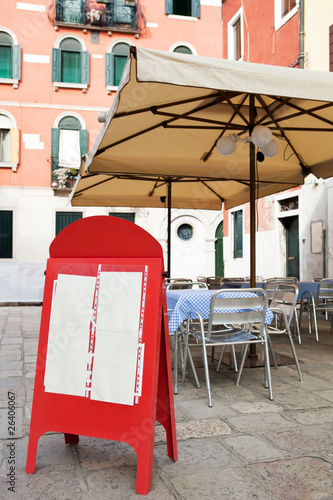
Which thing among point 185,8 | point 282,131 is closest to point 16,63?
point 185,8

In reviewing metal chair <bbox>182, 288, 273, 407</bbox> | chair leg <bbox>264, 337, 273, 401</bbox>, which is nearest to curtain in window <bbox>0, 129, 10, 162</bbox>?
metal chair <bbox>182, 288, 273, 407</bbox>

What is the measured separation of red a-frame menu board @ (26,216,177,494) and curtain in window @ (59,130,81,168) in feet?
47.2

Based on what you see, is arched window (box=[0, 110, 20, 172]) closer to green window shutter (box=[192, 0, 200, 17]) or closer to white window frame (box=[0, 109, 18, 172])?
white window frame (box=[0, 109, 18, 172])

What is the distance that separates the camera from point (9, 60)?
16047 mm

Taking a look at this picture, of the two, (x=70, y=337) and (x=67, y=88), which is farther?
(x=67, y=88)

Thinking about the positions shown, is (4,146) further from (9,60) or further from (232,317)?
(232,317)

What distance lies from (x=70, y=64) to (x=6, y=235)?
6.24 metres

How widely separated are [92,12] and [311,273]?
11.9m

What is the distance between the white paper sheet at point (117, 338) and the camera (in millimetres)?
2158

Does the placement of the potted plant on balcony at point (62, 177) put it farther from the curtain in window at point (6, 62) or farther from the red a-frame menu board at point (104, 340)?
the red a-frame menu board at point (104, 340)

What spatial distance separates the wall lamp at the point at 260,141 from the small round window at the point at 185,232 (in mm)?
13148

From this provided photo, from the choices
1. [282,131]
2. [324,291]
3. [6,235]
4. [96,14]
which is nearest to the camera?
[282,131]

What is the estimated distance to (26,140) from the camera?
16141mm

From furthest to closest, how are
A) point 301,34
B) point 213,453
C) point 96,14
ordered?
point 96,14 < point 301,34 < point 213,453
